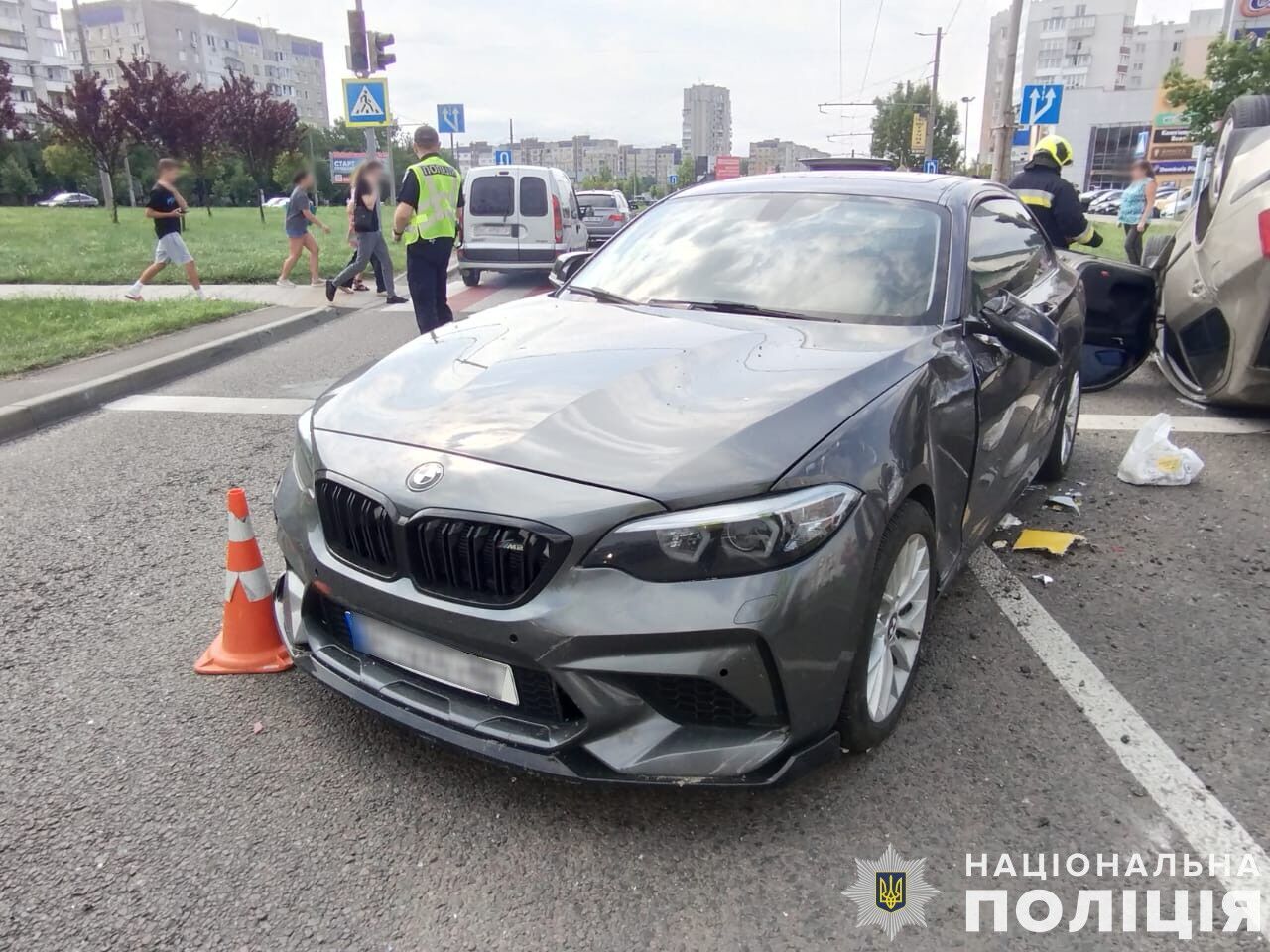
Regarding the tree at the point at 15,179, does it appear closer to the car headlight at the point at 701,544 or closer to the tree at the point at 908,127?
the tree at the point at 908,127

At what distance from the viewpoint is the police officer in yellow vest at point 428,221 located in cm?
852

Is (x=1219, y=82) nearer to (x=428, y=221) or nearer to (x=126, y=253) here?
(x=428, y=221)

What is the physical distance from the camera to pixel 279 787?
8.40 feet

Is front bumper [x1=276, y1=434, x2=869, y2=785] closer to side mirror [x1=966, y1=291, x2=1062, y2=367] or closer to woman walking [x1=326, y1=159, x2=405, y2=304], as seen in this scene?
side mirror [x1=966, y1=291, x2=1062, y2=367]

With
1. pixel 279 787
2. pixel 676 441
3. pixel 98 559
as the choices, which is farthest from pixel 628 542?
pixel 98 559

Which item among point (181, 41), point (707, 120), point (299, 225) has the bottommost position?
point (299, 225)

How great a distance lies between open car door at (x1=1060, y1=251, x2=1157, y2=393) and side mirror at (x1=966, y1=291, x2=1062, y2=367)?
318cm

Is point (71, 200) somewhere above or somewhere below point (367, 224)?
above

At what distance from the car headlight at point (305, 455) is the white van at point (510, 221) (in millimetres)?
12895

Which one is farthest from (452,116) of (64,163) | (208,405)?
(64,163)

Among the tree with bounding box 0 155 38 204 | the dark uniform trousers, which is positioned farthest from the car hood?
the tree with bounding box 0 155 38 204

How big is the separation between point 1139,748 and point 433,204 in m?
7.54

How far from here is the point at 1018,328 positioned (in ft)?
10.4

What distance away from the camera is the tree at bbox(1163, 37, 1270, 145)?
23891 mm
